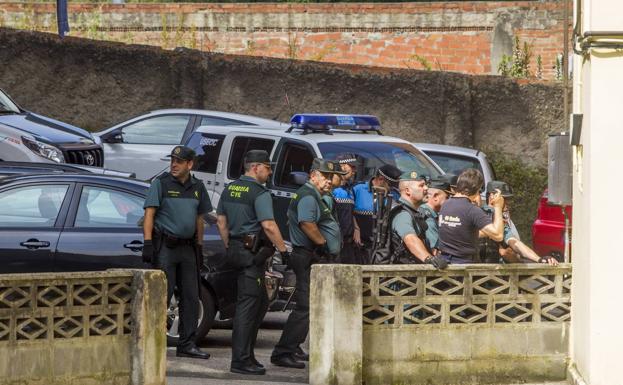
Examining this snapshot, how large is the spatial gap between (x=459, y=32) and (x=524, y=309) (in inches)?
812

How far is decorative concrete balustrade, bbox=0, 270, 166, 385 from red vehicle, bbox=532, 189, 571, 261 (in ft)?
23.9

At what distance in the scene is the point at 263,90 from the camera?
74.6 ft

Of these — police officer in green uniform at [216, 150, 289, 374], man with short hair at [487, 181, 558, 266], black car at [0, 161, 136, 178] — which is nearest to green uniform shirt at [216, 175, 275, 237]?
police officer in green uniform at [216, 150, 289, 374]

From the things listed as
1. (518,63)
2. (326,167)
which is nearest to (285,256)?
(326,167)

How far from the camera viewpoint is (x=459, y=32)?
101 ft

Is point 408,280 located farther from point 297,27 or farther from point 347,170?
point 297,27

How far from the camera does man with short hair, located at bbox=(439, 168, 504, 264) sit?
11039 mm

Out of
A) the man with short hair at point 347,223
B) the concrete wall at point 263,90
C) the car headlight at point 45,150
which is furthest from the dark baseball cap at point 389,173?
the concrete wall at point 263,90

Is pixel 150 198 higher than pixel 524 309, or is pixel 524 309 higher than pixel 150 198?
pixel 150 198

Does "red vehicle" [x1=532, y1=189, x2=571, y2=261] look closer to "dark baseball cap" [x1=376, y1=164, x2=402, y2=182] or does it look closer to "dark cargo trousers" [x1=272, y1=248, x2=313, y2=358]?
"dark baseball cap" [x1=376, y1=164, x2=402, y2=182]

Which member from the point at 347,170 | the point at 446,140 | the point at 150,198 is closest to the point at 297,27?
the point at 446,140

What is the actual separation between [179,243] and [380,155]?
478 cm

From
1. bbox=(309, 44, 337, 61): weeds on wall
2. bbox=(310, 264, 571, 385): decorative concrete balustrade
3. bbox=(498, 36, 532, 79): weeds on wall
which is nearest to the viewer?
bbox=(310, 264, 571, 385): decorative concrete balustrade

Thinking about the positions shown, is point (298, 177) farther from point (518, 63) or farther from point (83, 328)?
point (518, 63)
